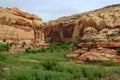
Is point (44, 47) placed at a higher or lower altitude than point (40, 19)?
lower

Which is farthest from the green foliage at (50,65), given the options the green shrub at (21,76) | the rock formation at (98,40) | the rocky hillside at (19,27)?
the rocky hillside at (19,27)

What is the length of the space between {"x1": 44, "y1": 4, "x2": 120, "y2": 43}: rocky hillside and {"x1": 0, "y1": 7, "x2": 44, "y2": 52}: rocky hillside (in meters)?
7.38

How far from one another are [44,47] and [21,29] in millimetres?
4363

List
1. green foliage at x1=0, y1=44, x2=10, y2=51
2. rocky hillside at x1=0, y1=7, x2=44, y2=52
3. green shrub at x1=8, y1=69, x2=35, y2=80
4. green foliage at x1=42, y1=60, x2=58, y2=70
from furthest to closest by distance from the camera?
1. rocky hillside at x1=0, y1=7, x2=44, y2=52
2. green foliage at x1=0, y1=44, x2=10, y2=51
3. green foliage at x1=42, y1=60, x2=58, y2=70
4. green shrub at x1=8, y1=69, x2=35, y2=80

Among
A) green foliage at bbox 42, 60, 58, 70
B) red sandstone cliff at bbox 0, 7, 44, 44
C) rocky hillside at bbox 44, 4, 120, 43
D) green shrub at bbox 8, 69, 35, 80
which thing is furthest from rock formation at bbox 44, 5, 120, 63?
green shrub at bbox 8, 69, 35, 80

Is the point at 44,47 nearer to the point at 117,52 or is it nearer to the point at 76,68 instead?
the point at 117,52

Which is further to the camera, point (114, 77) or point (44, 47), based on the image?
point (44, 47)

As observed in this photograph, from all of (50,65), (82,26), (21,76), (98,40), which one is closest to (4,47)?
(98,40)

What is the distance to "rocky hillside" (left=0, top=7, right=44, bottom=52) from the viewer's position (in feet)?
157

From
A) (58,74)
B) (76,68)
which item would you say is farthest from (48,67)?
(58,74)

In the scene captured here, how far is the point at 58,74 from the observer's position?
19.2m

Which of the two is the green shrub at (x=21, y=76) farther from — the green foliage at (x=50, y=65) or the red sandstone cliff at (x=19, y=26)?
the red sandstone cliff at (x=19, y=26)

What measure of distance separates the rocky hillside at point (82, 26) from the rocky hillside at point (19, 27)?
290 inches

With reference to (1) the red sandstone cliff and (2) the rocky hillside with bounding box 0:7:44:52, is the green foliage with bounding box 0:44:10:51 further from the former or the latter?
(1) the red sandstone cliff
